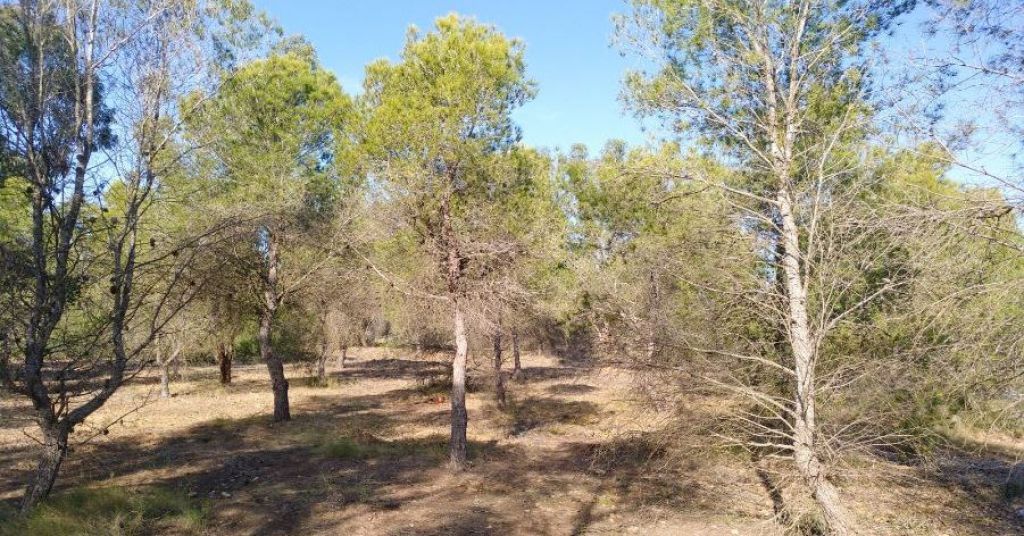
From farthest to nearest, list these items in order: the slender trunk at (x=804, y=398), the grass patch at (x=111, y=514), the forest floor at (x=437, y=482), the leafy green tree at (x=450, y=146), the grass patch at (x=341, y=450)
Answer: the grass patch at (x=341, y=450) < the leafy green tree at (x=450, y=146) < the forest floor at (x=437, y=482) < the grass patch at (x=111, y=514) < the slender trunk at (x=804, y=398)

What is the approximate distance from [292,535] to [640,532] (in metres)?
5.02

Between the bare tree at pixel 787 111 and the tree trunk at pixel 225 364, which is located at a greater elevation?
the bare tree at pixel 787 111

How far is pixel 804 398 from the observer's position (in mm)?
6586

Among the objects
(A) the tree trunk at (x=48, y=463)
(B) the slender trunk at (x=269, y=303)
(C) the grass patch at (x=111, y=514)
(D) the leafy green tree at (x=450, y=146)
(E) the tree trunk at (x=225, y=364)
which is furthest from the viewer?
(E) the tree trunk at (x=225, y=364)

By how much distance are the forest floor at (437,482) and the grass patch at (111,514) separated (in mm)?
30

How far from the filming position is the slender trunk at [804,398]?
20.5 ft

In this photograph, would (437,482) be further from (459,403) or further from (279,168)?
(279,168)

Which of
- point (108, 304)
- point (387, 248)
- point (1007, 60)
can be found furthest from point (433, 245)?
point (1007, 60)

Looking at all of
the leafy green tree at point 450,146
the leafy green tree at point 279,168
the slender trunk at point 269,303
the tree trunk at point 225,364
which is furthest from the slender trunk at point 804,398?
the tree trunk at point 225,364

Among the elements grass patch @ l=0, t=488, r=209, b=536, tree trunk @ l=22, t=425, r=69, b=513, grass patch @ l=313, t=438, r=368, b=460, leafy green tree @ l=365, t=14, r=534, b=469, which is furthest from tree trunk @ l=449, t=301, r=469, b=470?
tree trunk @ l=22, t=425, r=69, b=513

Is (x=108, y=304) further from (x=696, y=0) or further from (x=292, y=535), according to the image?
(x=696, y=0)

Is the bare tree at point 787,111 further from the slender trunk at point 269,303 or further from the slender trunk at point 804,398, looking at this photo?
the slender trunk at point 269,303

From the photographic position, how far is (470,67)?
1202cm

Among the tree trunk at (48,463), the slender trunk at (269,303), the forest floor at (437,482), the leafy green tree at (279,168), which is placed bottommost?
the forest floor at (437,482)
